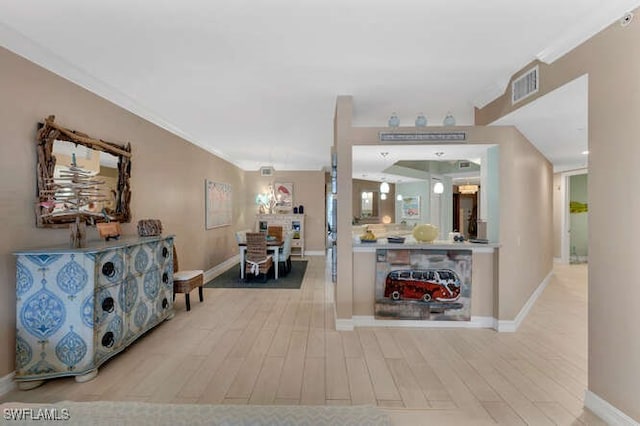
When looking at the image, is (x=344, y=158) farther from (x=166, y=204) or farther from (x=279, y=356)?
(x=166, y=204)

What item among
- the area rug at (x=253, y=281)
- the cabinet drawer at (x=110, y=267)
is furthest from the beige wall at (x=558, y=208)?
the cabinet drawer at (x=110, y=267)

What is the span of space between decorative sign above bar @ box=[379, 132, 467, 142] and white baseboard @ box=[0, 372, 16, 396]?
387cm

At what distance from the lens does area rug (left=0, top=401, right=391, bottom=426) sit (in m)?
1.23

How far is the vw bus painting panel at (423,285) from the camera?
337cm

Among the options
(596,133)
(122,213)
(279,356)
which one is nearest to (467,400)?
(279,356)

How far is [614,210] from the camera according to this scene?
72.4 inches

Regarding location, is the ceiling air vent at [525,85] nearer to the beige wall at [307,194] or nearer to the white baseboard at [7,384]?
the white baseboard at [7,384]

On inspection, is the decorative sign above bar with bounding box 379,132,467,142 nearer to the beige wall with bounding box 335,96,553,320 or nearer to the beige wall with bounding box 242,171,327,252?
the beige wall with bounding box 335,96,553,320

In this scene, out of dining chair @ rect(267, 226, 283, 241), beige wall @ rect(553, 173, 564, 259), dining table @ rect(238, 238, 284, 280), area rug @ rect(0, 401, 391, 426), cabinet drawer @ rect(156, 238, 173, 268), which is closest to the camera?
area rug @ rect(0, 401, 391, 426)

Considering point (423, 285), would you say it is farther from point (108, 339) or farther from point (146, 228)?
point (146, 228)

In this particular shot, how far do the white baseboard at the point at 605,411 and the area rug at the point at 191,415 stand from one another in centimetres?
169

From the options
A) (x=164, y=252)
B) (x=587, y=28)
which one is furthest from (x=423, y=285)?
(x=164, y=252)

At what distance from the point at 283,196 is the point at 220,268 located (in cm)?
303

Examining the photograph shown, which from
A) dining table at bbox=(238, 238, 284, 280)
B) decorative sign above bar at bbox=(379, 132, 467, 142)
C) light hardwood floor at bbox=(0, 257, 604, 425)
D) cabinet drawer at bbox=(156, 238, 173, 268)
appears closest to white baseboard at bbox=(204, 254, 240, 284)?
dining table at bbox=(238, 238, 284, 280)
